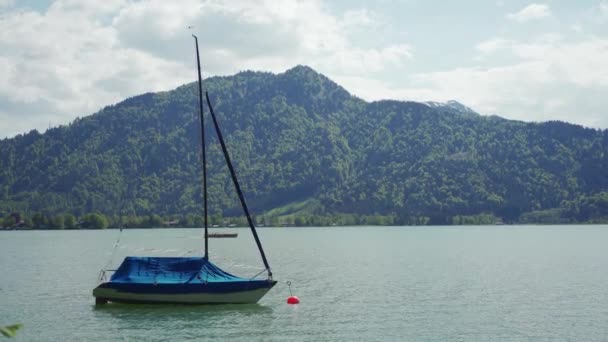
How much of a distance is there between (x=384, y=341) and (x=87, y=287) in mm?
40961

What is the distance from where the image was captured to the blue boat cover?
2162 inches

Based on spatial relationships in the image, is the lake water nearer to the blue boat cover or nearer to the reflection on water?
the reflection on water

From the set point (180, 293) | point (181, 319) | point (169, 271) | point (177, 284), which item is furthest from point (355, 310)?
point (169, 271)

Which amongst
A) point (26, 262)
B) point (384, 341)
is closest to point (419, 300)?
point (384, 341)

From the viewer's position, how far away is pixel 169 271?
182ft

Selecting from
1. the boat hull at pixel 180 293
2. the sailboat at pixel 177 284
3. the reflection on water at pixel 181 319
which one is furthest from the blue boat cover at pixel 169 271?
the reflection on water at pixel 181 319

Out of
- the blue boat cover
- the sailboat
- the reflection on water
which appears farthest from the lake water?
the blue boat cover

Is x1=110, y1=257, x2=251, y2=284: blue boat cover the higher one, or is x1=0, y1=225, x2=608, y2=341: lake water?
x1=110, y1=257, x2=251, y2=284: blue boat cover

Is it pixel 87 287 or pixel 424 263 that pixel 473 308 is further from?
pixel 424 263

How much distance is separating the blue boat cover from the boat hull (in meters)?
0.68

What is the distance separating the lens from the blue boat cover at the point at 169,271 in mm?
54906

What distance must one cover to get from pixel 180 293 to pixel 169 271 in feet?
7.30

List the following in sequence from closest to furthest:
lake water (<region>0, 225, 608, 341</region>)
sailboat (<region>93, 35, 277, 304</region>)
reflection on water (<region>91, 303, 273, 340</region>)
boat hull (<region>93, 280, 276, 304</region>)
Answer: lake water (<region>0, 225, 608, 341</region>)
reflection on water (<region>91, 303, 273, 340</region>)
boat hull (<region>93, 280, 276, 304</region>)
sailboat (<region>93, 35, 277, 304</region>)

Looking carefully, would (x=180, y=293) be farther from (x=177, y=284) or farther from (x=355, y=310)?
(x=355, y=310)
